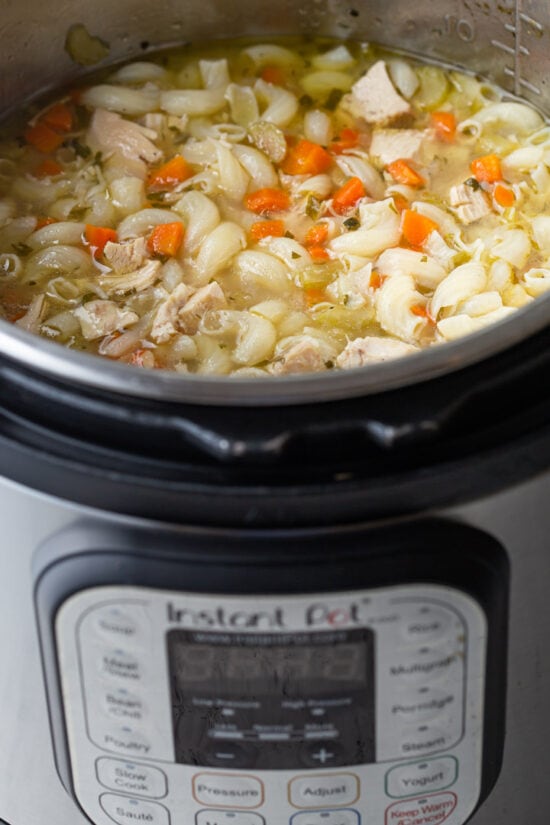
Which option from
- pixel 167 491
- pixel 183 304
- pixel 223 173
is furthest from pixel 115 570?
pixel 223 173

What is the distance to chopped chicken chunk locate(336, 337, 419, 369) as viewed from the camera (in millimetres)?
1544

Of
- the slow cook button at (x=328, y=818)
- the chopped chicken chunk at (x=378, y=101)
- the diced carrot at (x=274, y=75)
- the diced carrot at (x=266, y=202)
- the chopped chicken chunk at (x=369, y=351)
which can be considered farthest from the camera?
the diced carrot at (x=274, y=75)

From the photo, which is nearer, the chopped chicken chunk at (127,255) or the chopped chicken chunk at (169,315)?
the chopped chicken chunk at (169,315)

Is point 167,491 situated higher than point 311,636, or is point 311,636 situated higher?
point 167,491

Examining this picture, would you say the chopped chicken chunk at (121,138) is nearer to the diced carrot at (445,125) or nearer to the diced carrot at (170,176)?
the diced carrot at (170,176)

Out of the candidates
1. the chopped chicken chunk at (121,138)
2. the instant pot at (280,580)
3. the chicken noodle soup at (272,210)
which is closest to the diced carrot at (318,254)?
the chicken noodle soup at (272,210)

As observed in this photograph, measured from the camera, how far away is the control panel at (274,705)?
1.16 metres

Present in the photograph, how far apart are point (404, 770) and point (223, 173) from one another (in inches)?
36.0

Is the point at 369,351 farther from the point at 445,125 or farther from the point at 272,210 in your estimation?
the point at 445,125

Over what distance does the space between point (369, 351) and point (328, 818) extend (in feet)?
1.79

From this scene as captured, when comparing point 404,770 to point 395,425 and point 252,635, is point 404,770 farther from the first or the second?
point 395,425

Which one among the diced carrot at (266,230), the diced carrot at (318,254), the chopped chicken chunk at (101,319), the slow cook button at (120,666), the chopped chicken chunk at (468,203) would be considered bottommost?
the slow cook button at (120,666)

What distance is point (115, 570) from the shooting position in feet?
3.73

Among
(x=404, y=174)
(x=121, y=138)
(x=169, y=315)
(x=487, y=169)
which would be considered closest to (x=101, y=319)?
(x=169, y=315)
